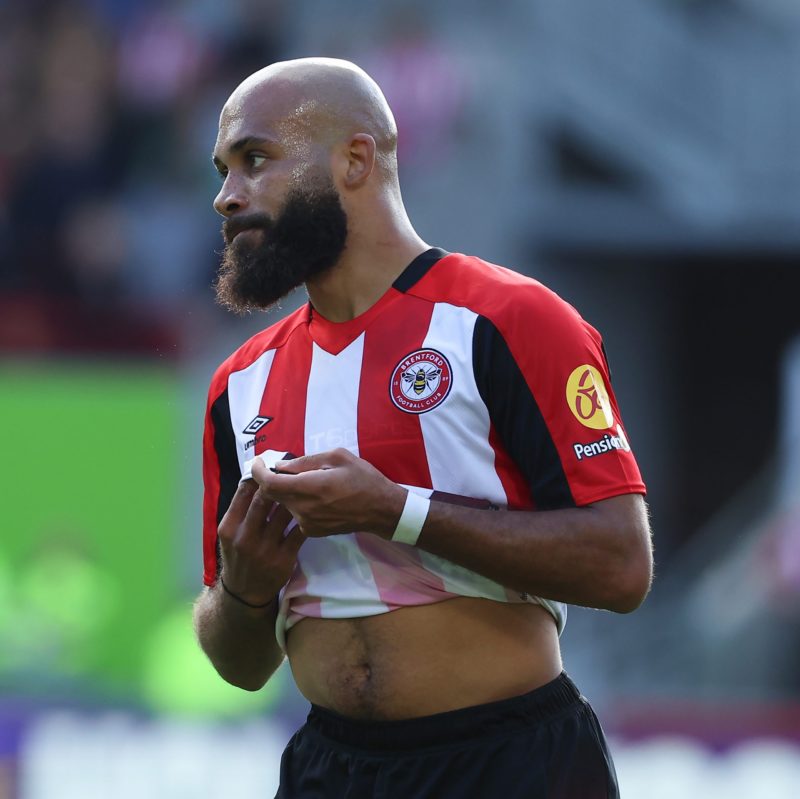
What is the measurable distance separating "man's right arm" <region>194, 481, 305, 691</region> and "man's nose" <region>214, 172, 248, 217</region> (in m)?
0.58

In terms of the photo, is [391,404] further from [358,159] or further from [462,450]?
[358,159]

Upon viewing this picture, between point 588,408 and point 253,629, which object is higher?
point 588,408

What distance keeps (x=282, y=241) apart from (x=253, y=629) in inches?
33.0

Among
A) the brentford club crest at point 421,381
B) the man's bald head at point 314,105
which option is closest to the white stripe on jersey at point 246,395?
the brentford club crest at point 421,381

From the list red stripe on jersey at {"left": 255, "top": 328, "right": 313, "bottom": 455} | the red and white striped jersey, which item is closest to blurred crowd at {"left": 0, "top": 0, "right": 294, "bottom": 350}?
red stripe on jersey at {"left": 255, "top": 328, "right": 313, "bottom": 455}

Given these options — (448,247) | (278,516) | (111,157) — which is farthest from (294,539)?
(111,157)

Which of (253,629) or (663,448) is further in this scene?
(663,448)

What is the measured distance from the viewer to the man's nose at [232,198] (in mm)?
3582

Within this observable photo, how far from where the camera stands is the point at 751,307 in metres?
14.5

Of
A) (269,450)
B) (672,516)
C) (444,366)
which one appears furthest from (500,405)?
(672,516)

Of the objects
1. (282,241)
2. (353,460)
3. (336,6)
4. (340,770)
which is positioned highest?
(336,6)

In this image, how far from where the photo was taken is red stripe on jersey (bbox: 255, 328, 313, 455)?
356 centimetres

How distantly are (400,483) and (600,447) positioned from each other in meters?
0.39

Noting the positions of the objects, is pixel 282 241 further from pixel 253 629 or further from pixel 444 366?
pixel 253 629
